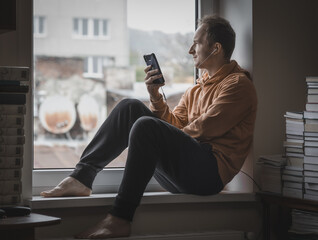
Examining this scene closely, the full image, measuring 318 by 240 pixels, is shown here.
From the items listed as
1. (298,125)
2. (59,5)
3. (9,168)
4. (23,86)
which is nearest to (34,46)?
(59,5)

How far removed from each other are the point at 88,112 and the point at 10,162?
61 centimetres

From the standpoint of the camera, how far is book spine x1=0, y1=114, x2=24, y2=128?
2242mm

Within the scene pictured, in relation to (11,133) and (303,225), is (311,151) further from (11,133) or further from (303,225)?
(11,133)

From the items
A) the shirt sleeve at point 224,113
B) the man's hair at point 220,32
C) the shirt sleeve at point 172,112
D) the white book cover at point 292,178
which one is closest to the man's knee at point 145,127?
the shirt sleeve at point 224,113

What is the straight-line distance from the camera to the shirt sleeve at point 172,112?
2695mm

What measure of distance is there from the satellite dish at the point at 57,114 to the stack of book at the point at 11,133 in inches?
16.5

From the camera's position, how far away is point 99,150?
2.51 metres

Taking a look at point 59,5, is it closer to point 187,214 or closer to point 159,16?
point 159,16

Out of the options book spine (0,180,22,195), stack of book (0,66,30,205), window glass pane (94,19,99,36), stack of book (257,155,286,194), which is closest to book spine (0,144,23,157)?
stack of book (0,66,30,205)

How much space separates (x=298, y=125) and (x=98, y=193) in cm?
97

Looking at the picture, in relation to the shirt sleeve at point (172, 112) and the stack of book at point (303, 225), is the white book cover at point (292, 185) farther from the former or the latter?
the shirt sleeve at point (172, 112)

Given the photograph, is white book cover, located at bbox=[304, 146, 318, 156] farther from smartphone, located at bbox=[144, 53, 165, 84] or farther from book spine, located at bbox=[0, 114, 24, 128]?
book spine, located at bbox=[0, 114, 24, 128]

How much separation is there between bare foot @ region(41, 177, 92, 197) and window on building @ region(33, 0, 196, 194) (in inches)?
7.5

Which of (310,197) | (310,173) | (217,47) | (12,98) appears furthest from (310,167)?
(12,98)
